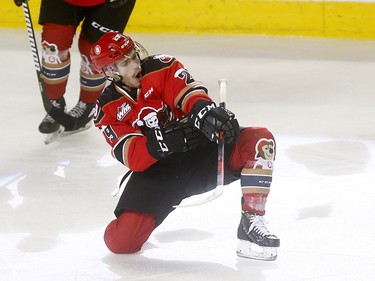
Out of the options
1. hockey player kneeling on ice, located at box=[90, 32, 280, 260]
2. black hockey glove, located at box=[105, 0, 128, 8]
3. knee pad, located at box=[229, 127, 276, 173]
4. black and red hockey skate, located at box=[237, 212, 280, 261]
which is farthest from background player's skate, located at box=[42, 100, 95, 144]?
black and red hockey skate, located at box=[237, 212, 280, 261]

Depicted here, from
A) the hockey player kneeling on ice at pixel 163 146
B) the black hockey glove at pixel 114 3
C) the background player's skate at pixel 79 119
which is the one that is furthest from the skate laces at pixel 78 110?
the hockey player kneeling on ice at pixel 163 146

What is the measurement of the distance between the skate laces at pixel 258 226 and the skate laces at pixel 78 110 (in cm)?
162

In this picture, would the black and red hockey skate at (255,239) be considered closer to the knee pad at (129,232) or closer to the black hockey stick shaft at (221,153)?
the black hockey stick shaft at (221,153)

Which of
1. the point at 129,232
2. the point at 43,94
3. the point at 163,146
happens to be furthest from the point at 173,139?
the point at 43,94

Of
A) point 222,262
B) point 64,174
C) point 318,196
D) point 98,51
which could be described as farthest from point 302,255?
point 64,174

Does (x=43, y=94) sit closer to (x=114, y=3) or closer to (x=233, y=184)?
(x=114, y=3)

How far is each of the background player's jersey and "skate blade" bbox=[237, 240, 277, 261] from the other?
0.34 meters

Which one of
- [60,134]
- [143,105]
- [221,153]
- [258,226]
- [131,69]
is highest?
[131,69]

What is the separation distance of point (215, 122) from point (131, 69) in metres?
0.34

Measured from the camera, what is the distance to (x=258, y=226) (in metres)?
2.86

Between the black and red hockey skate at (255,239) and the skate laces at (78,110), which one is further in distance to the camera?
the skate laces at (78,110)

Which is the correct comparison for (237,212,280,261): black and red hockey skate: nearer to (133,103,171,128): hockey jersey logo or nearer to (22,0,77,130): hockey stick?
(133,103,171,128): hockey jersey logo

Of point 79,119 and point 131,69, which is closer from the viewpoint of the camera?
point 131,69

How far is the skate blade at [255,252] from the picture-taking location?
284cm
